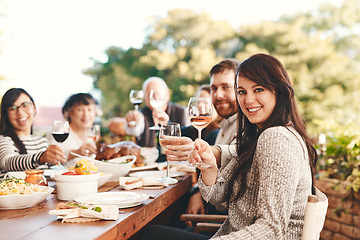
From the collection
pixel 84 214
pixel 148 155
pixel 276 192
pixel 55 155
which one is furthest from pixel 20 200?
pixel 148 155

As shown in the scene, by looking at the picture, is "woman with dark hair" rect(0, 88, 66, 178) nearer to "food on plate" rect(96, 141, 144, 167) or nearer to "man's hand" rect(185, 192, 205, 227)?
"food on plate" rect(96, 141, 144, 167)

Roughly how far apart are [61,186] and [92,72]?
18.1m

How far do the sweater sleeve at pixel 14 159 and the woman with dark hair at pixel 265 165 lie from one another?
914mm

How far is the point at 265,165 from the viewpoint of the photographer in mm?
1254

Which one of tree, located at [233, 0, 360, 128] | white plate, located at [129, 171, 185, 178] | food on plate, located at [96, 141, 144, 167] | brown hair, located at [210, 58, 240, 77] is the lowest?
white plate, located at [129, 171, 185, 178]

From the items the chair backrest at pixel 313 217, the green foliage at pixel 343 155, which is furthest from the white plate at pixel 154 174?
the green foliage at pixel 343 155

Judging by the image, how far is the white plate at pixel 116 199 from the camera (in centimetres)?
151

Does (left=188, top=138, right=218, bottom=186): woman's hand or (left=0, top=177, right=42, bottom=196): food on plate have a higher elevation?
(left=188, top=138, right=218, bottom=186): woman's hand

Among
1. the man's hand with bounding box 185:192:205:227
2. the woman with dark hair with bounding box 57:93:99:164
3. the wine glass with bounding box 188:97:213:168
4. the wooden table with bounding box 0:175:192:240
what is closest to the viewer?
the wooden table with bounding box 0:175:192:240

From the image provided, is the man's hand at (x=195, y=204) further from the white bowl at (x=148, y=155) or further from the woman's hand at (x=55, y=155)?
the woman's hand at (x=55, y=155)

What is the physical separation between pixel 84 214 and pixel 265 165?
28.3 inches

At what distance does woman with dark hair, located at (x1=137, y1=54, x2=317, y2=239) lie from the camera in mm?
1213

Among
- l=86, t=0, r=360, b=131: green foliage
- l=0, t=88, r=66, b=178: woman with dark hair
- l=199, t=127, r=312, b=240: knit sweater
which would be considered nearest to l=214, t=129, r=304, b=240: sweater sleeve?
l=199, t=127, r=312, b=240: knit sweater

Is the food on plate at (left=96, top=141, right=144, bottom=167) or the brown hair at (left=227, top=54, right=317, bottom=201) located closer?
the brown hair at (left=227, top=54, right=317, bottom=201)
